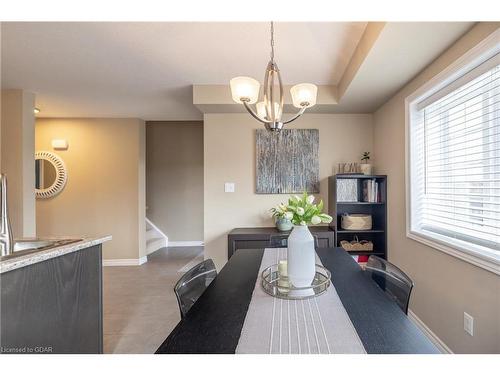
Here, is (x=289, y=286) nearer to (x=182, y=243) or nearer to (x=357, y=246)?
(x=357, y=246)

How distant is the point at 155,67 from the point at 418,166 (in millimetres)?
2596

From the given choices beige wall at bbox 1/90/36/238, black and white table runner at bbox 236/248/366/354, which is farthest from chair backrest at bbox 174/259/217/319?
beige wall at bbox 1/90/36/238

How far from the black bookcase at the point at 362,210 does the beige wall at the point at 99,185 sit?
3.06 metres

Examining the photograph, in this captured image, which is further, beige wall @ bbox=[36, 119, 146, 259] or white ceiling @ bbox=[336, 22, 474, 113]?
beige wall @ bbox=[36, 119, 146, 259]

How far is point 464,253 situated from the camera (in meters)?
1.51

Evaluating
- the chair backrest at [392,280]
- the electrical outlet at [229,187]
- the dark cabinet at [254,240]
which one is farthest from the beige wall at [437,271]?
the electrical outlet at [229,187]

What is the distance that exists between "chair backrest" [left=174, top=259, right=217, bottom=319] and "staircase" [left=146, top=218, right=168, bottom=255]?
368 centimetres

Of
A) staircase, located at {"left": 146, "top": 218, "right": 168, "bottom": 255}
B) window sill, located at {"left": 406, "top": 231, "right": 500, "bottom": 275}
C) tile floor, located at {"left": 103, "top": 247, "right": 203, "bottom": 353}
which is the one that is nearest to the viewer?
window sill, located at {"left": 406, "top": 231, "right": 500, "bottom": 275}

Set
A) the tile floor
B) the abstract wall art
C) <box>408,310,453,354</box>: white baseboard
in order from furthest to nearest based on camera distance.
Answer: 1. the abstract wall art
2. the tile floor
3. <box>408,310,453,354</box>: white baseboard

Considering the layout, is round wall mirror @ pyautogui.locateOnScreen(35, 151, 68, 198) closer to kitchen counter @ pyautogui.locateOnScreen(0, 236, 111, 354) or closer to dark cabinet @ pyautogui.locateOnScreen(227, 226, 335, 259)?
kitchen counter @ pyautogui.locateOnScreen(0, 236, 111, 354)

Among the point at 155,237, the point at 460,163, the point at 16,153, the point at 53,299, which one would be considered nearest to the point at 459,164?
the point at 460,163

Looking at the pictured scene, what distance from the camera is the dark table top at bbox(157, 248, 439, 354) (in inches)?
28.7

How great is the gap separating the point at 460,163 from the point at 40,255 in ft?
8.51

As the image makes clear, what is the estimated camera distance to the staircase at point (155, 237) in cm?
480
